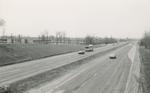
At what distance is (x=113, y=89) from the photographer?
14695 millimetres

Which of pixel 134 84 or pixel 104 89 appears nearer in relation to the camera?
pixel 104 89

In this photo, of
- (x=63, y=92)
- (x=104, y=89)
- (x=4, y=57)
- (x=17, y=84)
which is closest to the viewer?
(x=63, y=92)

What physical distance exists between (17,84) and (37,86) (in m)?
1.72

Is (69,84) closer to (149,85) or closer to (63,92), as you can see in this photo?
(63,92)

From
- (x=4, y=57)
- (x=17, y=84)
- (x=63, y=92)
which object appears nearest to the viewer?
(x=63, y=92)

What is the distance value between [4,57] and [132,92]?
2487cm

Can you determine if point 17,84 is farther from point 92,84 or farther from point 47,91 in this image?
point 92,84

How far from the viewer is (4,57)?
32781 millimetres

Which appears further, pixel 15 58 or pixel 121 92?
pixel 15 58

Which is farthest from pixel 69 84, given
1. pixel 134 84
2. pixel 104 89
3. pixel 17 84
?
pixel 134 84

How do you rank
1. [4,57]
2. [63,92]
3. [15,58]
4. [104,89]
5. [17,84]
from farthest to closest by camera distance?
[15,58] < [4,57] < [17,84] < [104,89] < [63,92]

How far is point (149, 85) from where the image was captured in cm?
1625

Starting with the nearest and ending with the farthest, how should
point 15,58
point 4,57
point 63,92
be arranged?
point 63,92 < point 4,57 < point 15,58

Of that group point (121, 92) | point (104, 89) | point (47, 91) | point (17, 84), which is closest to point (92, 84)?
point (104, 89)
